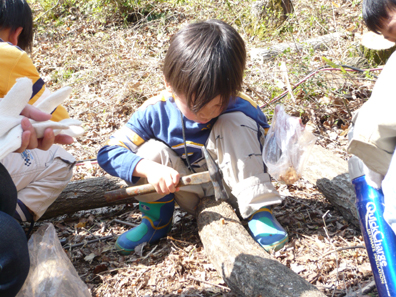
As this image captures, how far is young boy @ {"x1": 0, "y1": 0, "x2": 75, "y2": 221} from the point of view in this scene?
7.40 feet

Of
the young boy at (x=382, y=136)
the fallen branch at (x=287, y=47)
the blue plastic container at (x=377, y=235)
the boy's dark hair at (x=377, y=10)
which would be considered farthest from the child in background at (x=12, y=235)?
the fallen branch at (x=287, y=47)

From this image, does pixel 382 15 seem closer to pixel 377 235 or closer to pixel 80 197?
pixel 377 235

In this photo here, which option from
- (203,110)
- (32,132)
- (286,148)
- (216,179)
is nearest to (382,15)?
(286,148)

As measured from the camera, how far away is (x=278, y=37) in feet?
18.1

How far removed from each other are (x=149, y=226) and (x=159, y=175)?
510 mm

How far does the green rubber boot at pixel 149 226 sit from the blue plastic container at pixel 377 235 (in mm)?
1257

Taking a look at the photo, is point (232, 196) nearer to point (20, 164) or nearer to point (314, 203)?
point (314, 203)

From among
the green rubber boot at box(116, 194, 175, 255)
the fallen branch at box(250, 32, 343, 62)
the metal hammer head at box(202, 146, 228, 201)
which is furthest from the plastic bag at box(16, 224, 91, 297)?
the fallen branch at box(250, 32, 343, 62)

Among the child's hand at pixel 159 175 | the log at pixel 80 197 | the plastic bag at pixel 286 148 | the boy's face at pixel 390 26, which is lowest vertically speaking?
the log at pixel 80 197

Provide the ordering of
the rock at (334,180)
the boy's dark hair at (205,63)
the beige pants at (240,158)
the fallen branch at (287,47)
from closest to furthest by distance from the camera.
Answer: the boy's dark hair at (205,63), the beige pants at (240,158), the rock at (334,180), the fallen branch at (287,47)

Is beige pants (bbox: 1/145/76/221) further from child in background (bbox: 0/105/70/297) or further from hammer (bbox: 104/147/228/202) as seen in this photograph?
child in background (bbox: 0/105/70/297)

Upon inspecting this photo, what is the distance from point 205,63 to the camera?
1948 mm

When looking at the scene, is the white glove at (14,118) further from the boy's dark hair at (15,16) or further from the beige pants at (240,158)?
the boy's dark hair at (15,16)

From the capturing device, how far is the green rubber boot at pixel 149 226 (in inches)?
94.4
